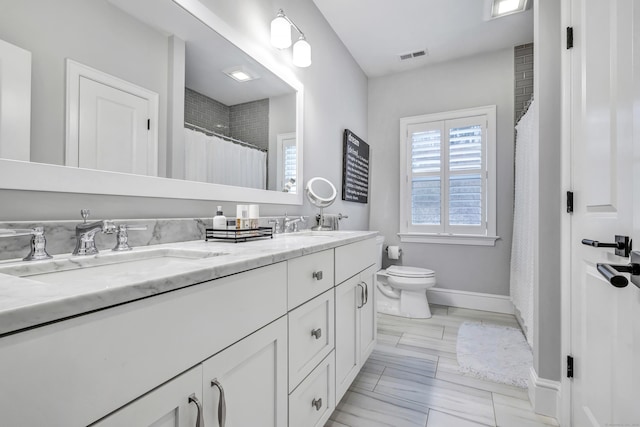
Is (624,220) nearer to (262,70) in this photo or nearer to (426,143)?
(262,70)

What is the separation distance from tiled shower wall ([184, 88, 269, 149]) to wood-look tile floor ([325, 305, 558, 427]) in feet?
4.84

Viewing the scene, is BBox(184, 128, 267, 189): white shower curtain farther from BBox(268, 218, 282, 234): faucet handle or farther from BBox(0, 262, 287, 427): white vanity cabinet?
BBox(0, 262, 287, 427): white vanity cabinet

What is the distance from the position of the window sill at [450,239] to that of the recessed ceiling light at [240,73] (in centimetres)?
235

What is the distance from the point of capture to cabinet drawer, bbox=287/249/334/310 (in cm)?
99

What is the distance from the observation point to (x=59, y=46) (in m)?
0.84

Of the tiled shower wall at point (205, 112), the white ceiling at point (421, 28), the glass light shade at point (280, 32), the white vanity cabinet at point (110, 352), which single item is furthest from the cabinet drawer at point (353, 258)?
the white ceiling at point (421, 28)

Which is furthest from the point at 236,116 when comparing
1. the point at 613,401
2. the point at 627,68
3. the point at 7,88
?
the point at 613,401

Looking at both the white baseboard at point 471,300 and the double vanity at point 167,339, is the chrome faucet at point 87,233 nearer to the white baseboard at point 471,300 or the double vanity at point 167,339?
the double vanity at point 167,339

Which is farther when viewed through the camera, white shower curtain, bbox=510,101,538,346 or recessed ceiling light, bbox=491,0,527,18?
recessed ceiling light, bbox=491,0,527,18

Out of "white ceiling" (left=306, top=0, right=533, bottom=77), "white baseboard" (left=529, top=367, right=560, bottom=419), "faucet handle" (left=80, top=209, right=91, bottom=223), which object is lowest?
"white baseboard" (left=529, top=367, right=560, bottom=419)

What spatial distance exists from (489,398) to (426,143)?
240cm

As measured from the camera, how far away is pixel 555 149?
4.77 ft

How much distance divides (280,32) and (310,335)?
63.5 inches

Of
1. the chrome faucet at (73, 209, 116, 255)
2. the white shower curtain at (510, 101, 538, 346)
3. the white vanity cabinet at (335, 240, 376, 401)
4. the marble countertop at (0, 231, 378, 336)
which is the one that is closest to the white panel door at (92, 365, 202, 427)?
the marble countertop at (0, 231, 378, 336)
